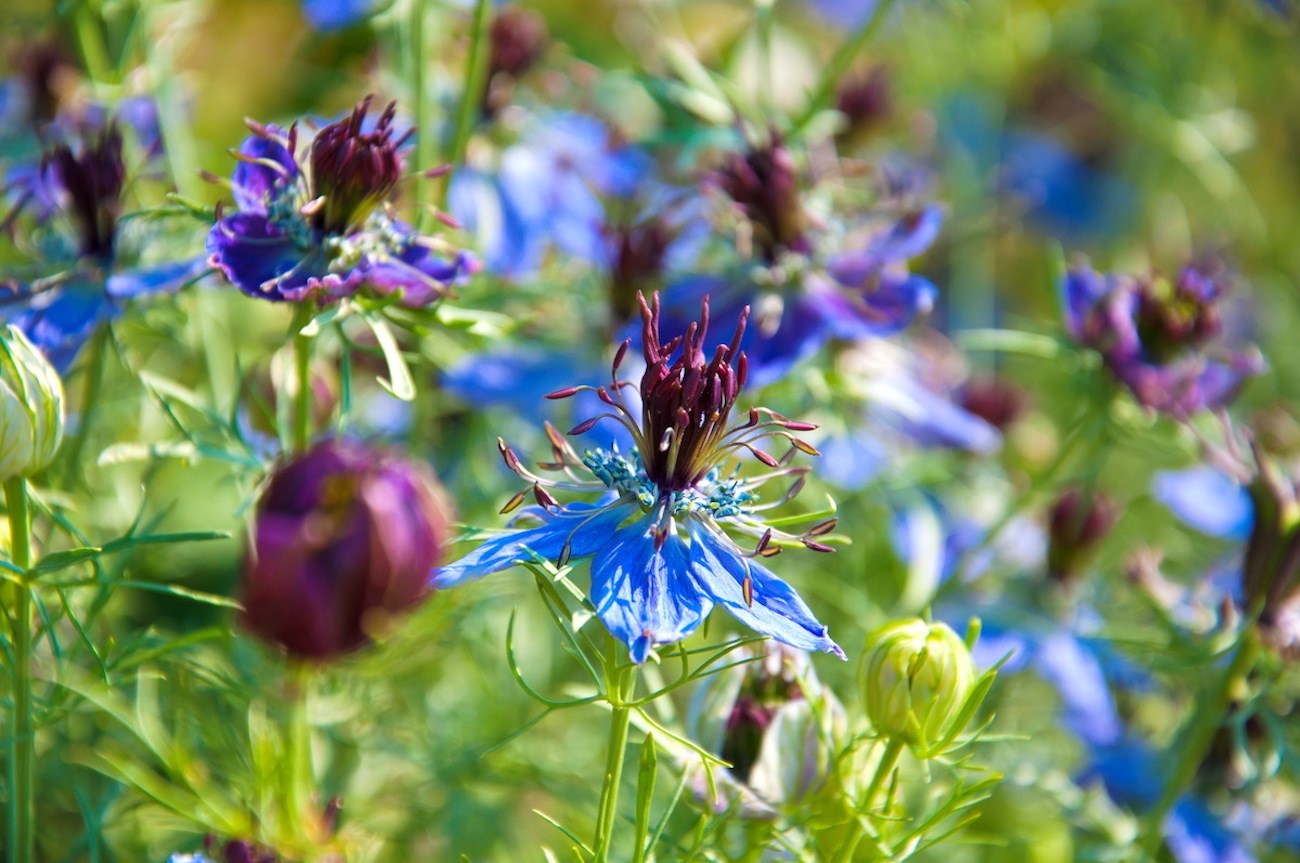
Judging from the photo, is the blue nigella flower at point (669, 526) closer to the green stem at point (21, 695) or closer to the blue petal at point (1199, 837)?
the green stem at point (21, 695)

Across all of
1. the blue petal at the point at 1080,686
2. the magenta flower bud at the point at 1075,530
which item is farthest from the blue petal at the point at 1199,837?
the magenta flower bud at the point at 1075,530

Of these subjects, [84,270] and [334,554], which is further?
[84,270]

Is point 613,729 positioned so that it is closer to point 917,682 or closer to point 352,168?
point 917,682

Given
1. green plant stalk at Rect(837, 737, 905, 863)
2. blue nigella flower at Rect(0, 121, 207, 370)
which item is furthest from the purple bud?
green plant stalk at Rect(837, 737, 905, 863)

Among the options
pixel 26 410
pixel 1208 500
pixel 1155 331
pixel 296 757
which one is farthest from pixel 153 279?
pixel 1208 500

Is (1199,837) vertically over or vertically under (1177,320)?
under

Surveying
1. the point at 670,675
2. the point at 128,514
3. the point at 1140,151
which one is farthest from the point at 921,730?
the point at 1140,151
